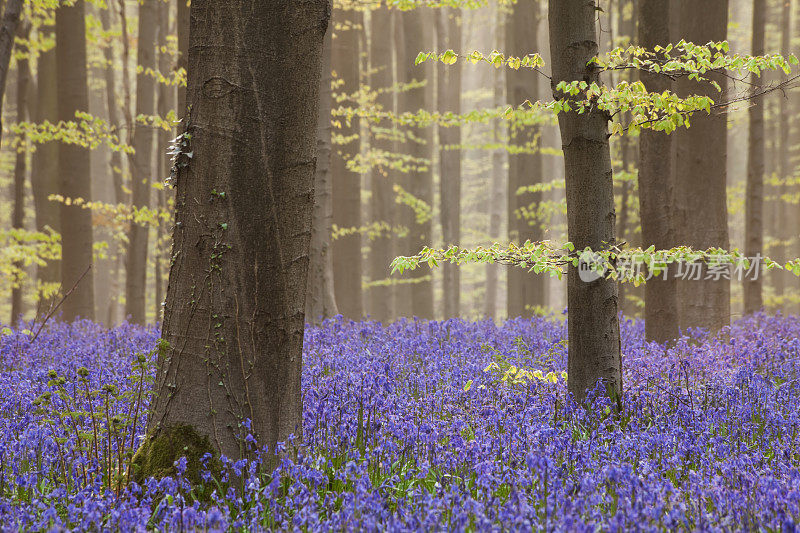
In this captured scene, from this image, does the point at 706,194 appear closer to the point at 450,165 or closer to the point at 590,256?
the point at 590,256

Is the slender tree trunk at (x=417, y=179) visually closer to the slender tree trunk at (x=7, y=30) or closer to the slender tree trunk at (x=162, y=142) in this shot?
the slender tree trunk at (x=162, y=142)

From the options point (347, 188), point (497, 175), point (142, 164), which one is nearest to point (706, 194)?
point (347, 188)

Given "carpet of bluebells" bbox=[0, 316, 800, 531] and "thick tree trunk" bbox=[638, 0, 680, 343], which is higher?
"thick tree trunk" bbox=[638, 0, 680, 343]

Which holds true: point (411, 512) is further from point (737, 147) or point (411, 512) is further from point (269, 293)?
point (737, 147)

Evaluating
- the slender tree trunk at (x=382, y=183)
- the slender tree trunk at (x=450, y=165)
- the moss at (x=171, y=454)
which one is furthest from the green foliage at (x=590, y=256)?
Answer: the slender tree trunk at (x=382, y=183)

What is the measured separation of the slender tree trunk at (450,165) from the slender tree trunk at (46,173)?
9.47 meters

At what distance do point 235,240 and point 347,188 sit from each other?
39.1 ft

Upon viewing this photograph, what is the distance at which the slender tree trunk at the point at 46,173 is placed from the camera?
49.0 ft

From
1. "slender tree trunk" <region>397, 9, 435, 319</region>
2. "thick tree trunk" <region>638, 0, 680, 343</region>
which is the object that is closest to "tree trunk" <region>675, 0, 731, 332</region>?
"thick tree trunk" <region>638, 0, 680, 343</region>

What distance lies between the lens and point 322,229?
33.6 ft

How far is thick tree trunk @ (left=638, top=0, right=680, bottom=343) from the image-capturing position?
8.15 meters

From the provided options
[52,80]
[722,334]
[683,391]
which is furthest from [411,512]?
[52,80]

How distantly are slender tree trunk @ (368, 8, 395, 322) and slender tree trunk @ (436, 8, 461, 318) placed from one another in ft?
5.43

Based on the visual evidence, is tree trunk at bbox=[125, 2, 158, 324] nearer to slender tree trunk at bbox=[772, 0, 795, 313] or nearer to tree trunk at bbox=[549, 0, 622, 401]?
tree trunk at bbox=[549, 0, 622, 401]
